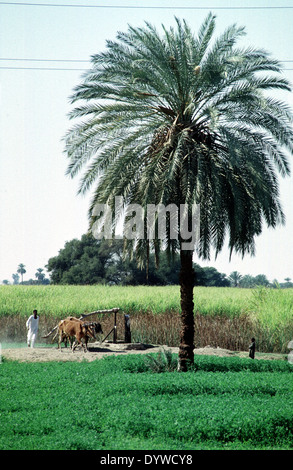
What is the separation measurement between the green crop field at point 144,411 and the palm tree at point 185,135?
302 cm

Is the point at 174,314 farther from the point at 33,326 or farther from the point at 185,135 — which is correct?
the point at 185,135

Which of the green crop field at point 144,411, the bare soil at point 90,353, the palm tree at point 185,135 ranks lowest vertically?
the bare soil at point 90,353

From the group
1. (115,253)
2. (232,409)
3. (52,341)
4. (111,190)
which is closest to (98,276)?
(115,253)

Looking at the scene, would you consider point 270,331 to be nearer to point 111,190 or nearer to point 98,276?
point 111,190

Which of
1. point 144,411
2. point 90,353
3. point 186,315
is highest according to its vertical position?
point 186,315

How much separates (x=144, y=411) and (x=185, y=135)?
6772 mm

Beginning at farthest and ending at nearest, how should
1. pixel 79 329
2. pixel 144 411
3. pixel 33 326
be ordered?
pixel 33 326, pixel 79 329, pixel 144 411

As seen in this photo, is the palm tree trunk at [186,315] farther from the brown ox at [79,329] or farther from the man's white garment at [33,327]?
the man's white garment at [33,327]

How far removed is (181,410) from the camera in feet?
30.1

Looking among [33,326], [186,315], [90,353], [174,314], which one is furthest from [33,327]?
[186,315]

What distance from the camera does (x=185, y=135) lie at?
43.4ft

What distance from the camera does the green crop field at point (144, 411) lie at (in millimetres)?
8047

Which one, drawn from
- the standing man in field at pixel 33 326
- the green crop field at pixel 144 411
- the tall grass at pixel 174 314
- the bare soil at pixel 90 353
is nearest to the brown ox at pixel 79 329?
the bare soil at pixel 90 353
